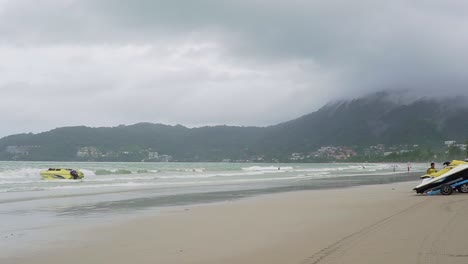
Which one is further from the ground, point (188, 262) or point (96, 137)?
point (96, 137)

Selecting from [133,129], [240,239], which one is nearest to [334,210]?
[240,239]

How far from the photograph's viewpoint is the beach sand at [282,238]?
744 cm

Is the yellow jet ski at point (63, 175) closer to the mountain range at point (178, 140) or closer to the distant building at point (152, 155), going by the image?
the mountain range at point (178, 140)

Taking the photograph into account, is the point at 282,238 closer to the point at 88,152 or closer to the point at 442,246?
the point at 442,246

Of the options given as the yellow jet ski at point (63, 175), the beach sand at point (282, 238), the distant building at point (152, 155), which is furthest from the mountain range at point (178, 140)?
the beach sand at point (282, 238)

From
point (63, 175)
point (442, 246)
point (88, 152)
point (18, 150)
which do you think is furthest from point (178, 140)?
point (442, 246)

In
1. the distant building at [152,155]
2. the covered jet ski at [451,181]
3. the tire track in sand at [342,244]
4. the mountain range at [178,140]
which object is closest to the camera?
the tire track in sand at [342,244]

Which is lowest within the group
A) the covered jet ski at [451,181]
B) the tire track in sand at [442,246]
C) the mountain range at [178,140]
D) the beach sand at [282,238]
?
the beach sand at [282,238]

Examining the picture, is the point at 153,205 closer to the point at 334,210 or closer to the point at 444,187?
the point at 334,210

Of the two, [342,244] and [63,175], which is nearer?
[342,244]

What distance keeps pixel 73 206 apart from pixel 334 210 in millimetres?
9322

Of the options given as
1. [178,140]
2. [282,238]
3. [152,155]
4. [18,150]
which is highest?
[178,140]

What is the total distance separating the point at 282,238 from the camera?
931 centimetres

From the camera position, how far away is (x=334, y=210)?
566 inches
